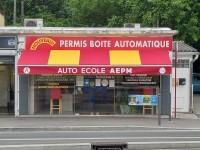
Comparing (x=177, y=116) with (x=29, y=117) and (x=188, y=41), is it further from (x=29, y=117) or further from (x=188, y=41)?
(x=188, y=41)

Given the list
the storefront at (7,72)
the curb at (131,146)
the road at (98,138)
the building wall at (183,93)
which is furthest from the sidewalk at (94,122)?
the curb at (131,146)

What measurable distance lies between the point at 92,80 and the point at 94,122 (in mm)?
2946

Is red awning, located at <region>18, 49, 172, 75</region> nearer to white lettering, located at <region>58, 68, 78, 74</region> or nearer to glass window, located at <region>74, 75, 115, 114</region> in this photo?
white lettering, located at <region>58, 68, 78, 74</region>

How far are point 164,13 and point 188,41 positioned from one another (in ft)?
9.16

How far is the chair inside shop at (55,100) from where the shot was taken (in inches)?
862

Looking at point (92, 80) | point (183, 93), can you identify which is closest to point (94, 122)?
point (92, 80)

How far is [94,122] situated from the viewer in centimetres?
1941

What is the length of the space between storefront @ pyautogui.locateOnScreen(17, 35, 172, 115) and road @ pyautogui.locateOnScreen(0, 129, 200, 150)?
4.66 m

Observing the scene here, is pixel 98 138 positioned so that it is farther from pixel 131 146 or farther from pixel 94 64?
pixel 94 64

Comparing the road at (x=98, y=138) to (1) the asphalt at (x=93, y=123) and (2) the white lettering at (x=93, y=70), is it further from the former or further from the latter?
(2) the white lettering at (x=93, y=70)

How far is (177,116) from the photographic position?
72.2ft

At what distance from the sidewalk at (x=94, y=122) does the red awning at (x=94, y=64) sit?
204cm

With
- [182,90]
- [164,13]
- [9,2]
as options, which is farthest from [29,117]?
[9,2]

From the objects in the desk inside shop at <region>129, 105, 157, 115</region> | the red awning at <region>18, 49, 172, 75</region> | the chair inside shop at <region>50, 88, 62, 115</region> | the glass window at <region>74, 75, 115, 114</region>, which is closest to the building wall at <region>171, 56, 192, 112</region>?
the desk inside shop at <region>129, 105, 157, 115</region>
